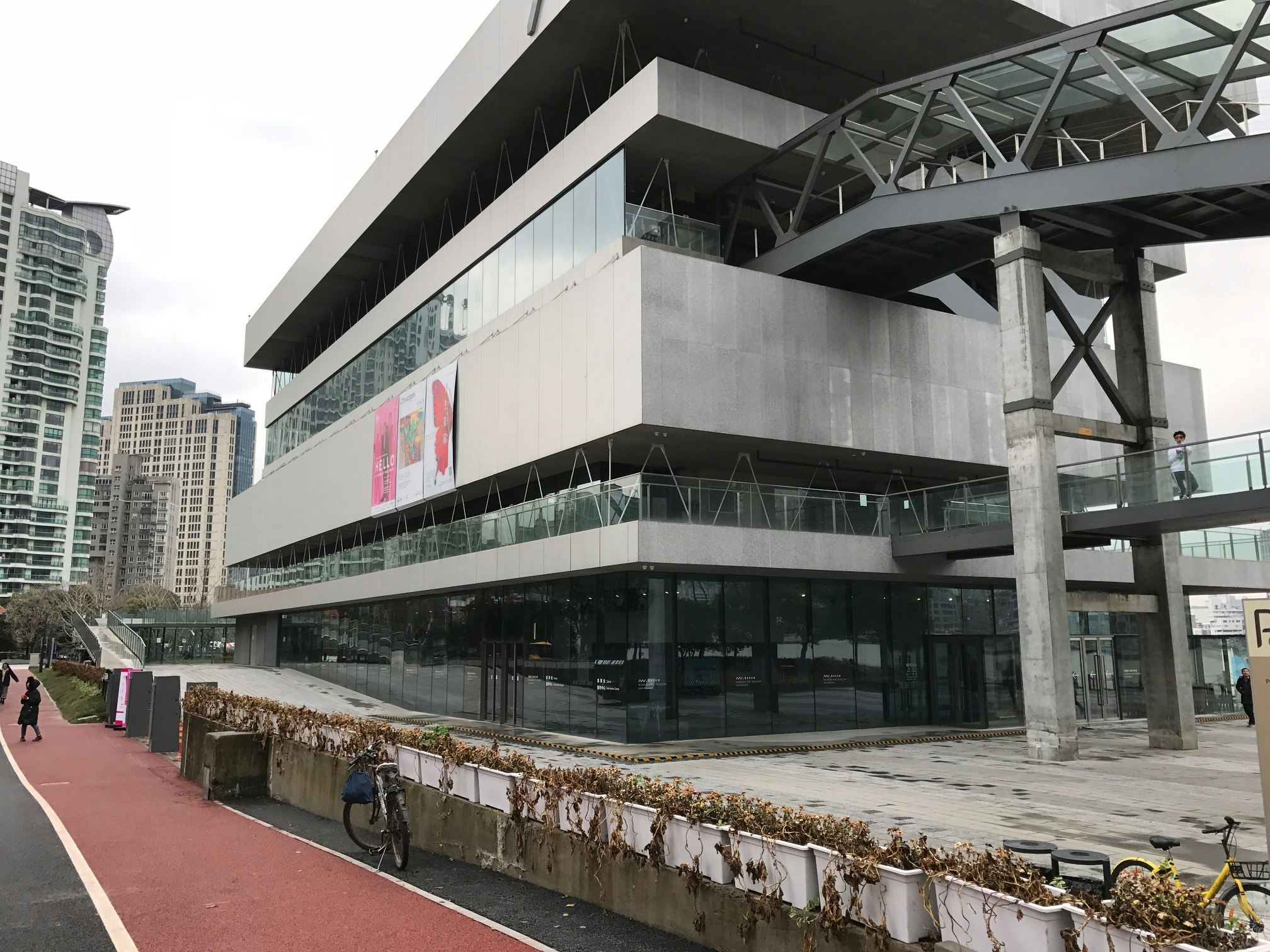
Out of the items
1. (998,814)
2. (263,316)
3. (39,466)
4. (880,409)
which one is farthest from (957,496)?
(39,466)

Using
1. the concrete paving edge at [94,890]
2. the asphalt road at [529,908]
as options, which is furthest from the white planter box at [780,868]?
the concrete paving edge at [94,890]

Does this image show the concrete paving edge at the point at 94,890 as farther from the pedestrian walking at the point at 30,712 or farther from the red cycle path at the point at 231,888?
the pedestrian walking at the point at 30,712

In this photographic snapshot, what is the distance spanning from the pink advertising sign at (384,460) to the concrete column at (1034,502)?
74.3ft

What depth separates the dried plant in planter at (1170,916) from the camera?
4.89 m

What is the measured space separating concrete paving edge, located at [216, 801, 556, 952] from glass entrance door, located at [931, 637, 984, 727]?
2020 cm

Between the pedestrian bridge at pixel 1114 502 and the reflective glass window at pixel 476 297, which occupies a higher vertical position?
the reflective glass window at pixel 476 297

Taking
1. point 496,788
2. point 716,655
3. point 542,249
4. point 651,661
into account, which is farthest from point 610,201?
point 496,788

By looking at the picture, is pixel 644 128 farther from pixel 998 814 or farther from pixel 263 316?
pixel 263 316

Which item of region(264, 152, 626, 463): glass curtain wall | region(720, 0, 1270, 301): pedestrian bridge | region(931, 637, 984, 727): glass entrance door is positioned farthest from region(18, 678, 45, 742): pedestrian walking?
region(931, 637, 984, 727): glass entrance door

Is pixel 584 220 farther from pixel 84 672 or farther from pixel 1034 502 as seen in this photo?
pixel 84 672

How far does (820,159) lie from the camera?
2505 cm

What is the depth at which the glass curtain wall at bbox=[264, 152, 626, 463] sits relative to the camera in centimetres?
2628

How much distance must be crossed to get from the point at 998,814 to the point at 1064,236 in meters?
15.8

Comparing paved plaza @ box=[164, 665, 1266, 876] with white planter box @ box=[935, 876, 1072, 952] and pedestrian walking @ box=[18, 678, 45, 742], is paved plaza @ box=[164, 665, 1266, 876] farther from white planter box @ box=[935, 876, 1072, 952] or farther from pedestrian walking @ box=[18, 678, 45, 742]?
pedestrian walking @ box=[18, 678, 45, 742]
